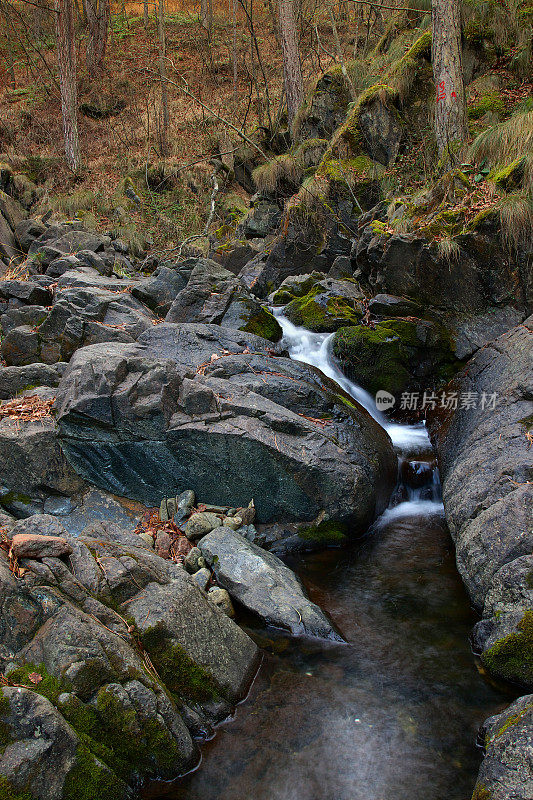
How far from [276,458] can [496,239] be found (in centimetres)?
481

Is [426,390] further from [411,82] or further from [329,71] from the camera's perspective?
[329,71]

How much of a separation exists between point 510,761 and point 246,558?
2408 millimetres

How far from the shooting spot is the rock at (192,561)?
4484 millimetres

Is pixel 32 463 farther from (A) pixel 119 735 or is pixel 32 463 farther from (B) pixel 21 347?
(A) pixel 119 735

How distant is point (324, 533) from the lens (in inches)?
209

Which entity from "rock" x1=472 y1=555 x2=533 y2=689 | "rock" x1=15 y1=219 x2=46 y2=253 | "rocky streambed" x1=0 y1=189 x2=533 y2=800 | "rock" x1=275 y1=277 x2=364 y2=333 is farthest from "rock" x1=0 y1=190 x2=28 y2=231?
"rock" x1=472 y1=555 x2=533 y2=689

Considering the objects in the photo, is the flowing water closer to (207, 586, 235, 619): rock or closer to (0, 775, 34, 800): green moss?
(207, 586, 235, 619): rock

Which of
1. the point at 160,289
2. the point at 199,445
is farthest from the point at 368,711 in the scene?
the point at 160,289

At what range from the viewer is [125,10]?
3334cm

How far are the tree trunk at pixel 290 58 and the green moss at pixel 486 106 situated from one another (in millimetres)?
6866

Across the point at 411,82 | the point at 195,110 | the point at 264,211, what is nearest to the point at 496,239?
the point at 411,82

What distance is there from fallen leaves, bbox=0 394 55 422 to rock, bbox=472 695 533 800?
4.56 m

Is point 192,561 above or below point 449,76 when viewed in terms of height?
below

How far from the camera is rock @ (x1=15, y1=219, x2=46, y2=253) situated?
1417cm
